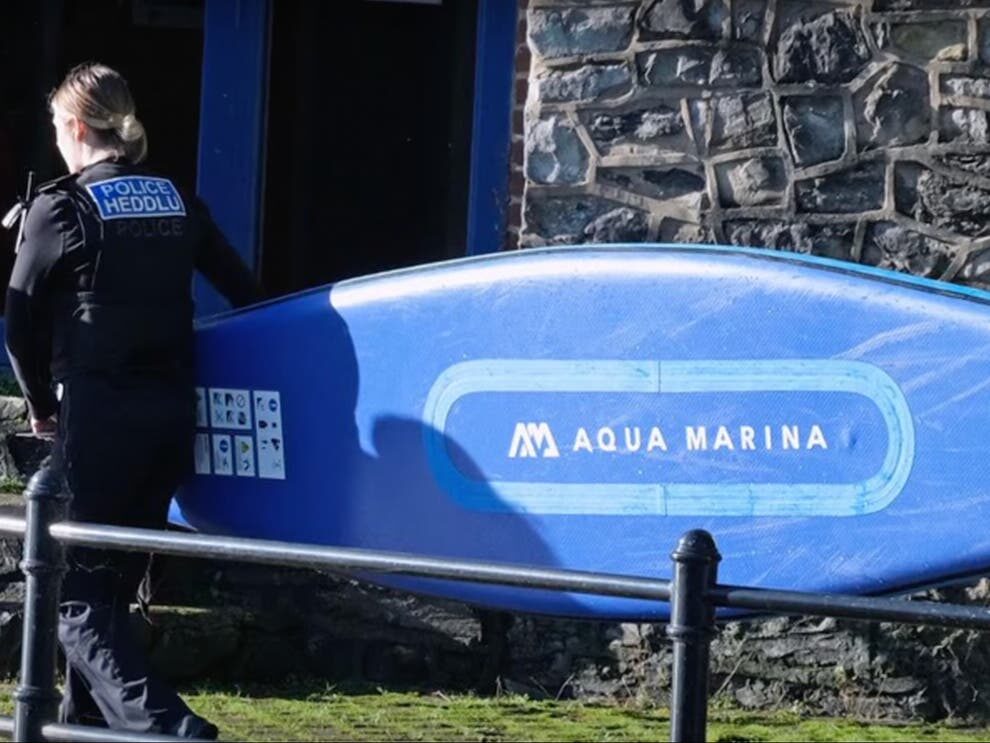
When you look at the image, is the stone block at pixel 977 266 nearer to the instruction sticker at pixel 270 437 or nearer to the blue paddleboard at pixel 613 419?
the blue paddleboard at pixel 613 419

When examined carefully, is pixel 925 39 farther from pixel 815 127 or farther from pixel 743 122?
pixel 743 122

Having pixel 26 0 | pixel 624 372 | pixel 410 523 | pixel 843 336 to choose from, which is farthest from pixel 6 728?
pixel 26 0

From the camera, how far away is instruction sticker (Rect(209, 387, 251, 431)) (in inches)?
214

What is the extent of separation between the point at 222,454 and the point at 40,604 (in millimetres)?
1003

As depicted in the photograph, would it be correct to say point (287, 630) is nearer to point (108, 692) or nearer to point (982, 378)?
point (108, 692)

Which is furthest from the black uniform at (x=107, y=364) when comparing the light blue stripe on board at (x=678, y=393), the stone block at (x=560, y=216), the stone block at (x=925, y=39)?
the stone block at (x=925, y=39)

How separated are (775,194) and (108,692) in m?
2.32

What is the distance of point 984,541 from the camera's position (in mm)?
4934

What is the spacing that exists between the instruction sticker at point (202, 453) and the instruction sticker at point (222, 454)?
0.05 ft

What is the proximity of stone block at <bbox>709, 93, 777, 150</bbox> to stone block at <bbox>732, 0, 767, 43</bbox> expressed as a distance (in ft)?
0.52

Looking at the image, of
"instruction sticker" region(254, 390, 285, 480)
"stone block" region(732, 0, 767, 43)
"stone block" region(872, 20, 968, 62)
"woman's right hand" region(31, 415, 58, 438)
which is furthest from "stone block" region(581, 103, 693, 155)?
"woman's right hand" region(31, 415, 58, 438)

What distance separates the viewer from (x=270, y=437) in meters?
5.50

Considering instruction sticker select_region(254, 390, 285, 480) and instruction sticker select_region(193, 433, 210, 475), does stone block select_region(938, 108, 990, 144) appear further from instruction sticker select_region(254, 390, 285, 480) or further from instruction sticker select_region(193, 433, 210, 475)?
instruction sticker select_region(193, 433, 210, 475)

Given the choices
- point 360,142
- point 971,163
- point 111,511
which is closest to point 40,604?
point 111,511
